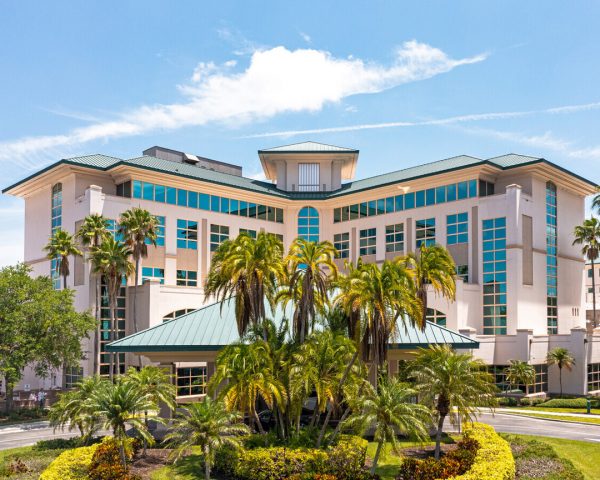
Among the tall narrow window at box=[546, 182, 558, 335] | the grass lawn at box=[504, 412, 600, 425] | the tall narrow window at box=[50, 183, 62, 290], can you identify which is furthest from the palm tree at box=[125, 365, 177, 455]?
the tall narrow window at box=[546, 182, 558, 335]

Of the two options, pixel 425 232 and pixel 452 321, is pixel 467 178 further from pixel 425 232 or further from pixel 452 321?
pixel 452 321

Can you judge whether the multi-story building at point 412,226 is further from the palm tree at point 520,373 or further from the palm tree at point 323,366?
the palm tree at point 323,366

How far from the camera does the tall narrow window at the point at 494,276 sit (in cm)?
6162

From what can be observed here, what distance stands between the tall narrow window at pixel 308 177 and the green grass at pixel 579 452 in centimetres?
4896

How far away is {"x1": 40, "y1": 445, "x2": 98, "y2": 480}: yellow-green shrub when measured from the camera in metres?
26.3

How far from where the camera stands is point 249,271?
30.1 m

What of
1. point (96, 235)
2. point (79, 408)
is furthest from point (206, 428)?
point (96, 235)

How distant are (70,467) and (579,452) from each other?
83.6 ft

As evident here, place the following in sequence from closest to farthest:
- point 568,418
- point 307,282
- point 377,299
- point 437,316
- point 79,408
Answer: point 377,299, point 79,408, point 307,282, point 568,418, point 437,316

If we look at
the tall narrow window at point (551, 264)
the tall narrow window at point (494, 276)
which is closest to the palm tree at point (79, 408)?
the tall narrow window at point (494, 276)

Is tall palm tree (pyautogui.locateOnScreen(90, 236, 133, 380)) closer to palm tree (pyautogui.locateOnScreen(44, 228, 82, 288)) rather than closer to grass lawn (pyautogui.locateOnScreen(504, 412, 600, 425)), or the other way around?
palm tree (pyautogui.locateOnScreen(44, 228, 82, 288))

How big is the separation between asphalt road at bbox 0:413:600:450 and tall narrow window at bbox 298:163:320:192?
41.5 m

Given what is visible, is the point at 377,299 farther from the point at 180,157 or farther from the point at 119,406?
the point at 180,157

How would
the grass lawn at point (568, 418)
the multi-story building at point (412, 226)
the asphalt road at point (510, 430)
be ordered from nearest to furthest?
the asphalt road at point (510, 430)
the grass lawn at point (568, 418)
the multi-story building at point (412, 226)
